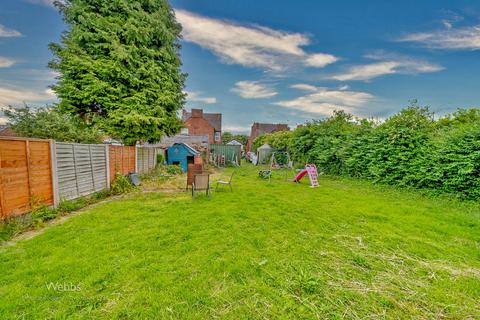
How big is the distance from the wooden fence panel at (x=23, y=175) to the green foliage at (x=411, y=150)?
40.0 feet

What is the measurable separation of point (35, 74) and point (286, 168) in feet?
53.2

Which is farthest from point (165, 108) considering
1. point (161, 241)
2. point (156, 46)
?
point (161, 241)

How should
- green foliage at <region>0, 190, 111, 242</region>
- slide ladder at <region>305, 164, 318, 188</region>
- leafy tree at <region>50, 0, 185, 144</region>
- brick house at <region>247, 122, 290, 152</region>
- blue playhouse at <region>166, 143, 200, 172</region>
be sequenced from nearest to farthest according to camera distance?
green foliage at <region>0, 190, 111, 242</region> → leafy tree at <region>50, 0, 185, 144</region> → slide ladder at <region>305, 164, 318, 188</region> → blue playhouse at <region>166, 143, 200, 172</region> → brick house at <region>247, 122, 290, 152</region>

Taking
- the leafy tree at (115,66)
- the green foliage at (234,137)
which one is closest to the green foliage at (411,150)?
the leafy tree at (115,66)

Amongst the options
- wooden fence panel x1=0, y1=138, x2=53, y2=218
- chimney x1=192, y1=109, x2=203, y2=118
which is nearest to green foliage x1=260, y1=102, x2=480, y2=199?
wooden fence panel x1=0, y1=138, x2=53, y2=218

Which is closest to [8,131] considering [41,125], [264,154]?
[41,125]

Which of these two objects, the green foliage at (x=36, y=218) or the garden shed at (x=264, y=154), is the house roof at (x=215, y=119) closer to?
the garden shed at (x=264, y=154)

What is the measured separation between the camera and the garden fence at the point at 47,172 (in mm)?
4008

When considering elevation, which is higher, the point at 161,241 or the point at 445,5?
the point at 445,5

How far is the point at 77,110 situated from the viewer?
9.48 m

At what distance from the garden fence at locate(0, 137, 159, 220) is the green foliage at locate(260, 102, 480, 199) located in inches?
A: 478

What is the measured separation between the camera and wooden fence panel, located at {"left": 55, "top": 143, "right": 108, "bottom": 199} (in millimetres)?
5543

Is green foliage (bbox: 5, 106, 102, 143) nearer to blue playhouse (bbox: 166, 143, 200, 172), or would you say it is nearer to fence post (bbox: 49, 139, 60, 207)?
fence post (bbox: 49, 139, 60, 207)

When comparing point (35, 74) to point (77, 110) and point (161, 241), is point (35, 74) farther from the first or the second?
point (161, 241)
